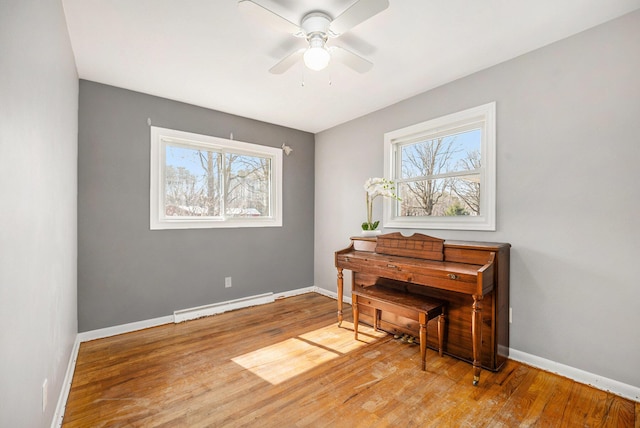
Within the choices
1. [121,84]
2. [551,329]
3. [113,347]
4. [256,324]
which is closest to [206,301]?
[256,324]

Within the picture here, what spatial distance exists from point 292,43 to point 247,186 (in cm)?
211

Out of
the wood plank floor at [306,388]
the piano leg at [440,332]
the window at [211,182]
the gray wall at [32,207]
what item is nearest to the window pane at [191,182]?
the window at [211,182]

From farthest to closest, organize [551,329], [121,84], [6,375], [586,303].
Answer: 1. [121,84]
2. [551,329]
3. [586,303]
4. [6,375]

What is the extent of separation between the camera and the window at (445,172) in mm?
2656

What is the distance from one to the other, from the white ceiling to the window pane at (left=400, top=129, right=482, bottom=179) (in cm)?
56

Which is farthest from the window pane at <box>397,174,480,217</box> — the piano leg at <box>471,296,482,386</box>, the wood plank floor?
the wood plank floor

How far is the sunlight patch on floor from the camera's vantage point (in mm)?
2295

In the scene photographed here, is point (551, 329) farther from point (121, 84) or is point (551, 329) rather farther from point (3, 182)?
point (121, 84)

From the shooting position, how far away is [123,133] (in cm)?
304

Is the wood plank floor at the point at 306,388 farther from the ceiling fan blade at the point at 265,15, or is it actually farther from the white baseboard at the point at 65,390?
the ceiling fan blade at the point at 265,15

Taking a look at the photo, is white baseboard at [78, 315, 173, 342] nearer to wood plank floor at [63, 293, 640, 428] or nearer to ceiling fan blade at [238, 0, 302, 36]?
wood plank floor at [63, 293, 640, 428]

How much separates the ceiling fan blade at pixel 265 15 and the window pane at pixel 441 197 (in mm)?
2042

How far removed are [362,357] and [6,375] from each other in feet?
7.18

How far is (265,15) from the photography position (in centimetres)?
170
